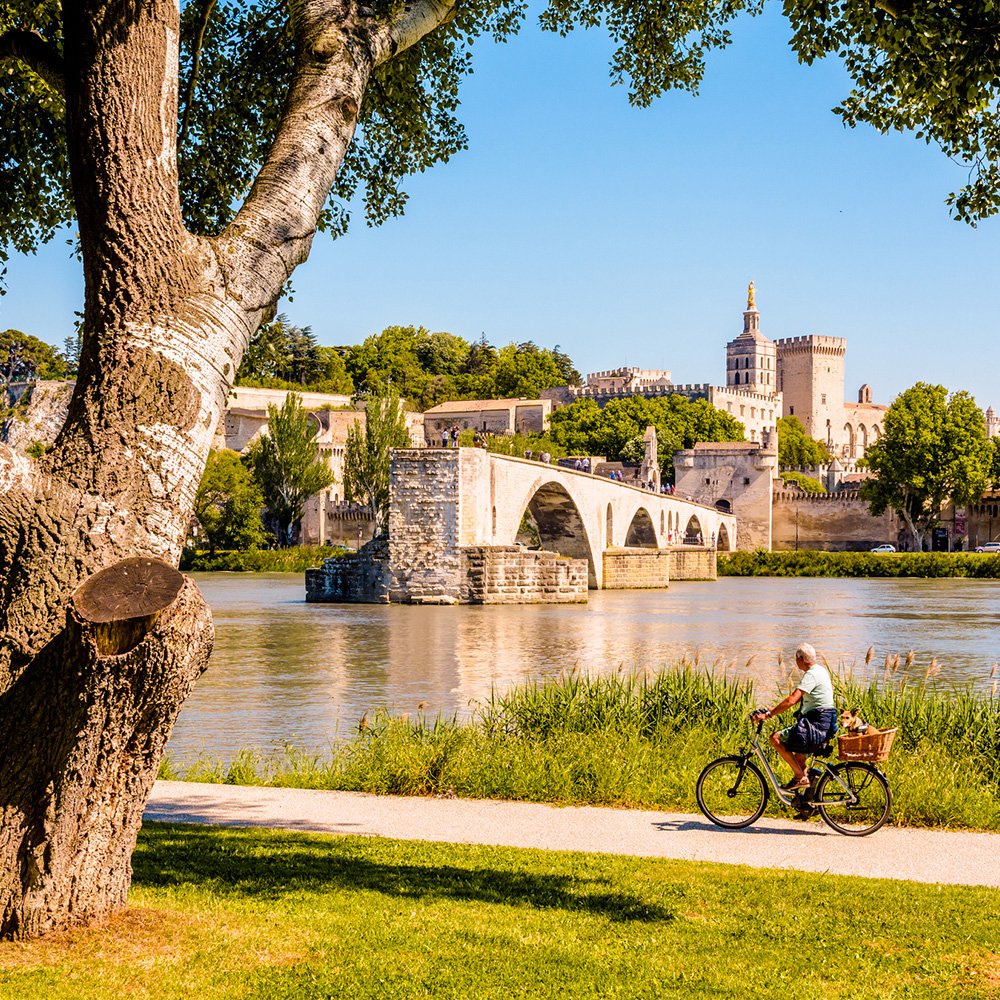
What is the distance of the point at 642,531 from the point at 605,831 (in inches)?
2174

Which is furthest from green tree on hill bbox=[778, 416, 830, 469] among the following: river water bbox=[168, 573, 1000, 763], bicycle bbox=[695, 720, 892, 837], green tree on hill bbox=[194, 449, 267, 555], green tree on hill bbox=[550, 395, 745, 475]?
bicycle bbox=[695, 720, 892, 837]

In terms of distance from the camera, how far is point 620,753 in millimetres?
9469

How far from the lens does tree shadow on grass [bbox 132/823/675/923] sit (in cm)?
564

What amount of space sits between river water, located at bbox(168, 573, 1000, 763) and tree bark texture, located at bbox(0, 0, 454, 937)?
6.71m

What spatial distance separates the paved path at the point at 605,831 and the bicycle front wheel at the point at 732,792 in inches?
4.0

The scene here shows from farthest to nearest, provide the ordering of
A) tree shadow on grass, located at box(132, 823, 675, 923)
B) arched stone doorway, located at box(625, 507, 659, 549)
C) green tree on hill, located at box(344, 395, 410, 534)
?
green tree on hill, located at box(344, 395, 410, 534) < arched stone doorway, located at box(625, 507, 659, 549) < tree shadow on grass, located at box(132, 823, 675, 923)

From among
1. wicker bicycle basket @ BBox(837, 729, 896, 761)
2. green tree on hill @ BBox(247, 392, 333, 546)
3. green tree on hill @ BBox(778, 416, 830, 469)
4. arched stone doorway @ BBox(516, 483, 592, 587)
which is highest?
green tree on hill @ BBox(778, 416, 830, 469)

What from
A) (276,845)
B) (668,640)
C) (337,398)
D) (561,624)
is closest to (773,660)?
(668,640)

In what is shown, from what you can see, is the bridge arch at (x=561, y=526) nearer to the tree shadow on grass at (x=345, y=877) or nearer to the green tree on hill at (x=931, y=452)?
the green tree on hill at (x=931, y=452)

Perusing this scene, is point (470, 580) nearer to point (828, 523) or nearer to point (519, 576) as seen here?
point (519, 576)

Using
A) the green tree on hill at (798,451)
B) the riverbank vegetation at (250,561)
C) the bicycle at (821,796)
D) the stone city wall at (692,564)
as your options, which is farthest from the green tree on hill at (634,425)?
the bicycle at (821,796)

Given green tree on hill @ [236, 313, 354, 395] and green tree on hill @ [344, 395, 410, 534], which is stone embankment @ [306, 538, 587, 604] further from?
green tree on hill @ [236, 313, 354, 395]

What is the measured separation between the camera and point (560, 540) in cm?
4778

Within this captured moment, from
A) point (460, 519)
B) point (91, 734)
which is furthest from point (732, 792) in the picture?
point (460, 519)
